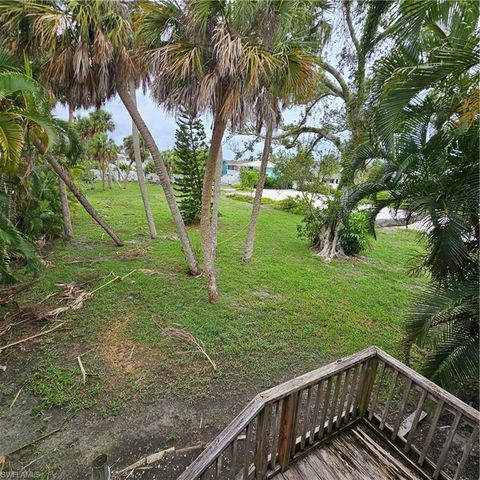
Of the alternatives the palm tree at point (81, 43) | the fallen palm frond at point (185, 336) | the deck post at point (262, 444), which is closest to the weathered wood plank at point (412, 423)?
the deck post at point (262, 444)

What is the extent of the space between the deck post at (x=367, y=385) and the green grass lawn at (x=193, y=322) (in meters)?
1.06

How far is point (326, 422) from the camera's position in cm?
235

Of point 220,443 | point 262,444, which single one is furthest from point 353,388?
point 220,443

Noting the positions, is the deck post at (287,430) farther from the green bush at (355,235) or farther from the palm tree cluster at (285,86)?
the green bush at (355,235)

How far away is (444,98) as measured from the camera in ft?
8.80

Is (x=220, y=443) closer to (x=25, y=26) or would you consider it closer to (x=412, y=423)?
(x=412, y=423)

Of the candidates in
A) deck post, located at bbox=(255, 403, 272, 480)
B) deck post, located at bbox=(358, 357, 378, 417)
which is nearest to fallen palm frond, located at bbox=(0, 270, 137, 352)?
deck post, located at bbox=(255, 403, 272, 480)

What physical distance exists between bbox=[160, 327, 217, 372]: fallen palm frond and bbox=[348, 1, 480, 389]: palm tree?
260 centimetres

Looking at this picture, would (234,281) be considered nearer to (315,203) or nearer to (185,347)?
(185,347)

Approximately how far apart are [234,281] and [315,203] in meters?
5.13

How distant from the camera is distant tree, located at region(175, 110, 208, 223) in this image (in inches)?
399

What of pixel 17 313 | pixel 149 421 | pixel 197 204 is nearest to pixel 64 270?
pixel 17 313

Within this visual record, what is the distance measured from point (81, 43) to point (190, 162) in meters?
6.34

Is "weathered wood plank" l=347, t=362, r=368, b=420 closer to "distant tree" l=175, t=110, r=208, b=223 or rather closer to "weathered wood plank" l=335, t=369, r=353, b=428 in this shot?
"weathered wood plank" l=335, t=369, r=353, b=428
